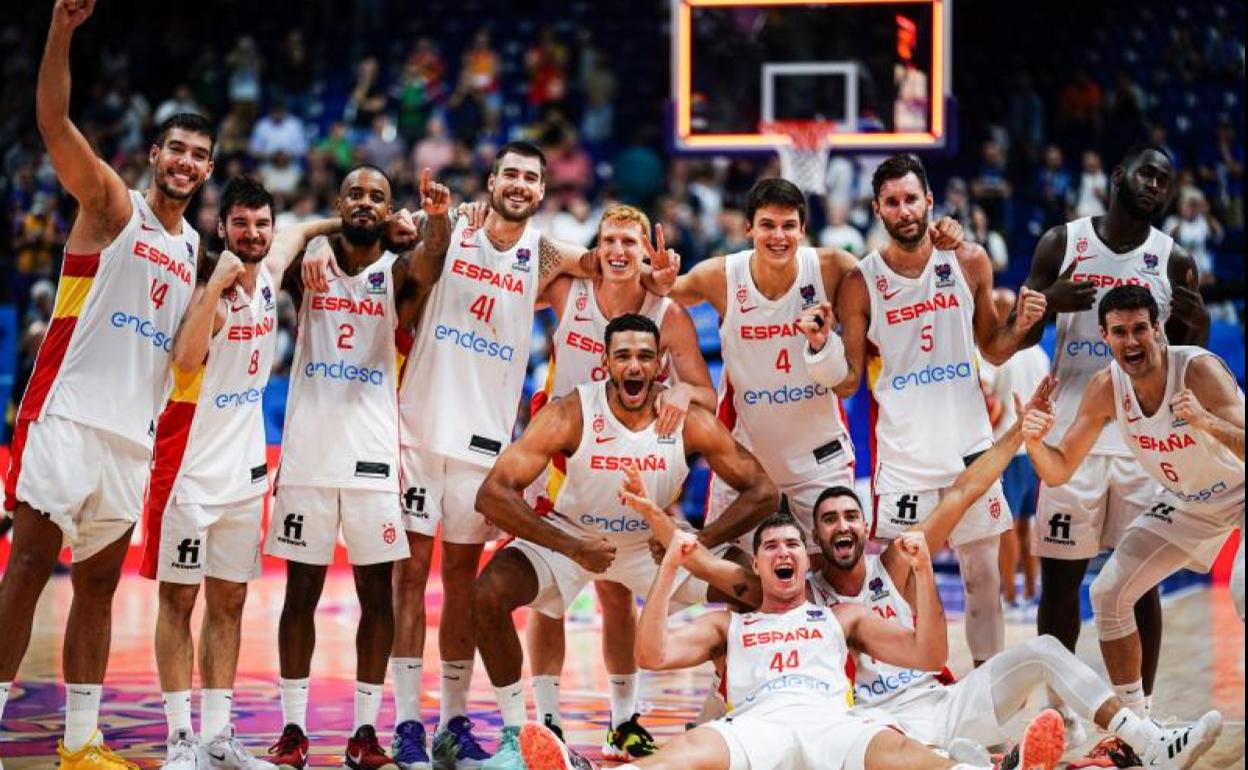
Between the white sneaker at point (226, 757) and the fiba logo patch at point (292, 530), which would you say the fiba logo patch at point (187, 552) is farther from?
the white sneaker at point (226, 757)

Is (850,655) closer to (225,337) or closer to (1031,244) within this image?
(225,337)

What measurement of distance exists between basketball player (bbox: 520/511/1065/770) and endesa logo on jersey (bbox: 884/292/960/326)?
130 centimetres

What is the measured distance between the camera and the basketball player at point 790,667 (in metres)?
6.52

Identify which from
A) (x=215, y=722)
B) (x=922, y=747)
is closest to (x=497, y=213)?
(x=215, y=722)

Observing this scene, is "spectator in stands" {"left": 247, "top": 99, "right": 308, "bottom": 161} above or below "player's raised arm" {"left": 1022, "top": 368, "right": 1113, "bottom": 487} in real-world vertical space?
above

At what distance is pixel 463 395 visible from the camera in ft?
26.6

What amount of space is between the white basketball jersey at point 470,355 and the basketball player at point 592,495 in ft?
1.28

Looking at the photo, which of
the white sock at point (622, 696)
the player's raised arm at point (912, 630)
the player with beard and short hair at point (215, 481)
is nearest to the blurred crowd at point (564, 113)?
the white sock at point (622, 696)

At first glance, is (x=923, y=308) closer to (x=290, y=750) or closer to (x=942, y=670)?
(x=942, y=670)

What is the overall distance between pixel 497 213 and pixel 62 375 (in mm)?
2185

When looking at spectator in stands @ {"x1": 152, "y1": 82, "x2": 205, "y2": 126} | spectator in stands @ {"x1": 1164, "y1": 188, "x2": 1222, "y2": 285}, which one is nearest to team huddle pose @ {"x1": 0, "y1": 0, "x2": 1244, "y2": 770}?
spectator in stands @ {"x1": 1164, "y1": 188, "x2": 1222, "y2": 285}

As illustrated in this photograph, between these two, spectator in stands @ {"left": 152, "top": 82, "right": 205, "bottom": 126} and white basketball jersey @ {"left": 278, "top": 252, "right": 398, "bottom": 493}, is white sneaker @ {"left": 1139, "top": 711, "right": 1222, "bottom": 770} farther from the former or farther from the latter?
spectator in stands @ {"left": 152, "top": 82, "right": 205, "bottom": 126}

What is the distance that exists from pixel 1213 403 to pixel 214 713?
4.60 m

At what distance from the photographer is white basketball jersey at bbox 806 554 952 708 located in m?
7.51
